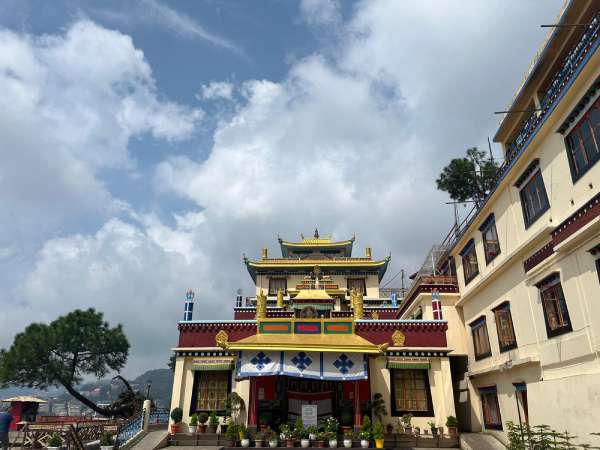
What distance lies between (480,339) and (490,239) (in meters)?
4.75

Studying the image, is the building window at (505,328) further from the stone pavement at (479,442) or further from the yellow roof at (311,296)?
the yellow roof at (311,296)

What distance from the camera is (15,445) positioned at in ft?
61.9

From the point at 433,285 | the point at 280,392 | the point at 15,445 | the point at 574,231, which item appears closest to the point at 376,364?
the point at 280,392

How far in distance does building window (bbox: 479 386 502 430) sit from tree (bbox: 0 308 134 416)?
2516 cm

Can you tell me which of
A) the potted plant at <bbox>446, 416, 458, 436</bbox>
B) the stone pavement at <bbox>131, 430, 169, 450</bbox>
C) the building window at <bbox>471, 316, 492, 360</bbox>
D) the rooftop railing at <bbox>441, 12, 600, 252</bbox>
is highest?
the rooftop railing at <bbox>441, 12, 600, 252</bbox>

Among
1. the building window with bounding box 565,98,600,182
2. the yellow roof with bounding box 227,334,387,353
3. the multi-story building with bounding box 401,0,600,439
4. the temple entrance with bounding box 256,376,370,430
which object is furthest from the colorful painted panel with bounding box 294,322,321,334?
the building window with bounding box 565,98,600,182

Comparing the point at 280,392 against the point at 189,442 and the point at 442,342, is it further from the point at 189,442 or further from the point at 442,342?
Result: the point at 442,342

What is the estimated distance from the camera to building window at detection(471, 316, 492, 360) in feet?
61.6

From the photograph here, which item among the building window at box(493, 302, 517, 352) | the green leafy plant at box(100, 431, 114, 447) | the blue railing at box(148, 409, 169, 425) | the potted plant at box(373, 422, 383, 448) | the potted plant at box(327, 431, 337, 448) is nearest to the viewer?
the green leafy plant at box(100, 431, 114, 447)

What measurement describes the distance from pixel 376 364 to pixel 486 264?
6.53 m

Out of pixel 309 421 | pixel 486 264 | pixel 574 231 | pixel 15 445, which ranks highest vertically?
pixel 486 264

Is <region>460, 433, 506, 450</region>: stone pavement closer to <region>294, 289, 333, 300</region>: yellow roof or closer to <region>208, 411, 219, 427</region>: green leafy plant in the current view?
<region>208, 411, 219, 427</region>: green leafy plant

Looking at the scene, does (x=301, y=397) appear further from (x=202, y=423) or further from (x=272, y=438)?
(x=202, y=423)

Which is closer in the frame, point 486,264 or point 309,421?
point 309,421
